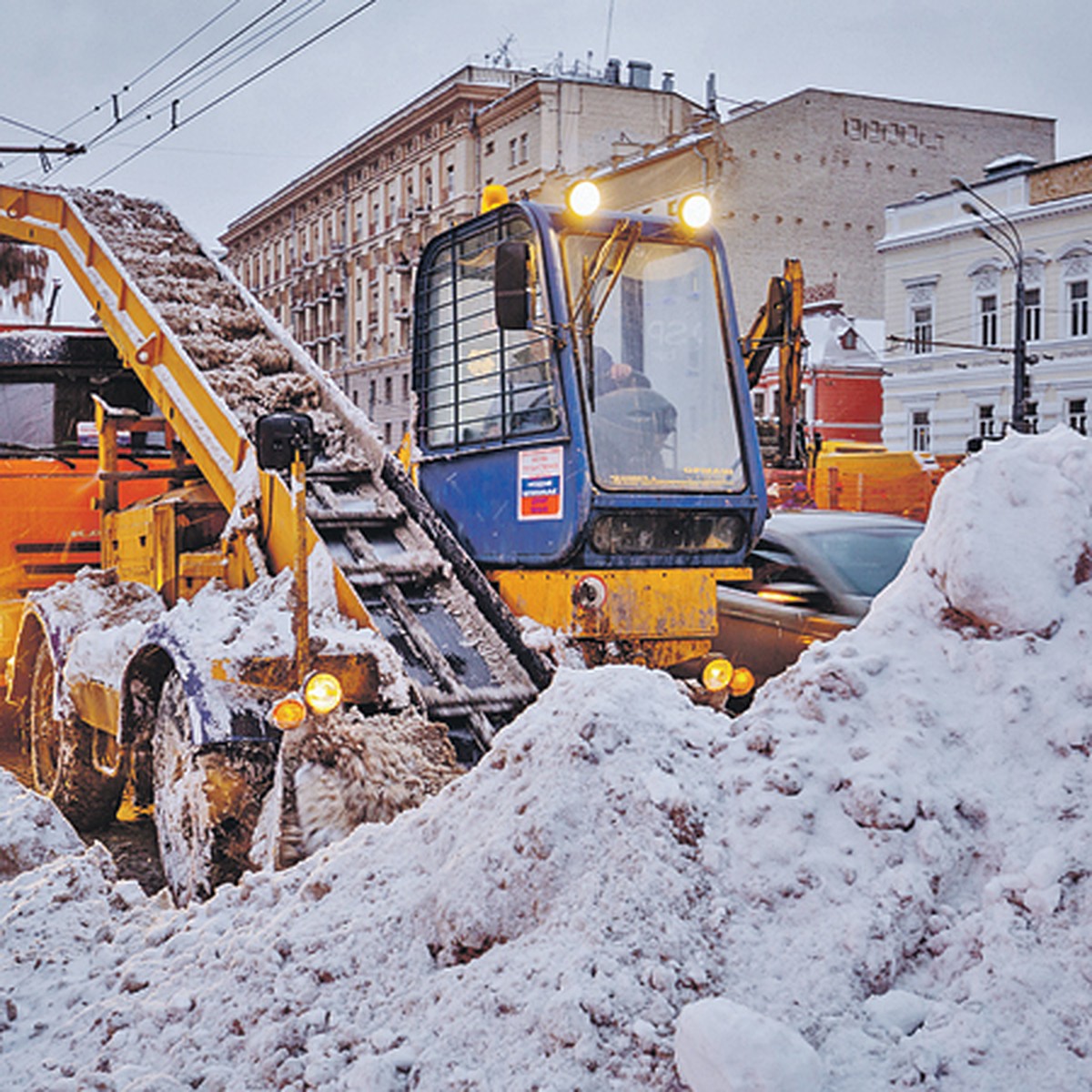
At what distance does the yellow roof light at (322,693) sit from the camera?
502cm

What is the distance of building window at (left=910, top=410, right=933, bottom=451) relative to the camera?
4284 cm

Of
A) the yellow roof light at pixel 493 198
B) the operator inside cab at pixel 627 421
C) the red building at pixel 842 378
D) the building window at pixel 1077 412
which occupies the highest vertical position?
the red building at pixel 842 378

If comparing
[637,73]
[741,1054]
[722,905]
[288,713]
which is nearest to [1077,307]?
[637,73]

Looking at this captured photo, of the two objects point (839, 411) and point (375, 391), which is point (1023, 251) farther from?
point (375, 391)

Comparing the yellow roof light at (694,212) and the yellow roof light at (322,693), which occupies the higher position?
the yellow roof light at (694,212)

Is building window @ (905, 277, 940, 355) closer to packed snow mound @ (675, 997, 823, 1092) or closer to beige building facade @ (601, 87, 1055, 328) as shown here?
beige building facade @ (601, 87, 1055, 328)

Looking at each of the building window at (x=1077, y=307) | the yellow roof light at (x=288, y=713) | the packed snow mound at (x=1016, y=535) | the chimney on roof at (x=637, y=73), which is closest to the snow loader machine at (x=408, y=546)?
the yellow roof light at (x=288, y=713)

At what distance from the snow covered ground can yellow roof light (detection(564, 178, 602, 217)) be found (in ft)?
8.29

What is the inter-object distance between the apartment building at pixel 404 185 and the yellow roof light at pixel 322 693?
1581 inches

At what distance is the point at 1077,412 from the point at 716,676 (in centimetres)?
3621

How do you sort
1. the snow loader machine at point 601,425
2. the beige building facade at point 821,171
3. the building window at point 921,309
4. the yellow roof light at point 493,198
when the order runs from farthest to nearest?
the beige building facade at point 821,171 < the building window at point 921,309 < the yellow roof light at point 493,198 < the snow loader machine at point 601,425

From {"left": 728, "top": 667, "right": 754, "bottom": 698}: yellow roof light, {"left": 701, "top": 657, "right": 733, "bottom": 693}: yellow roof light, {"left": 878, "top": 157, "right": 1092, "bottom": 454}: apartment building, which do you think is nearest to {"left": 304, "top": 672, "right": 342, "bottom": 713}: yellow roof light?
{"left": 701, "top": 657, "right": 733, "bottom": 693}: yellow roof light

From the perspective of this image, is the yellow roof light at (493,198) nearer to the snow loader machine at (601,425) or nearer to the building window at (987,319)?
the snow loader machine at (601,425)

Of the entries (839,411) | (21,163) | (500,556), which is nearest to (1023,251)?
(839,411)
